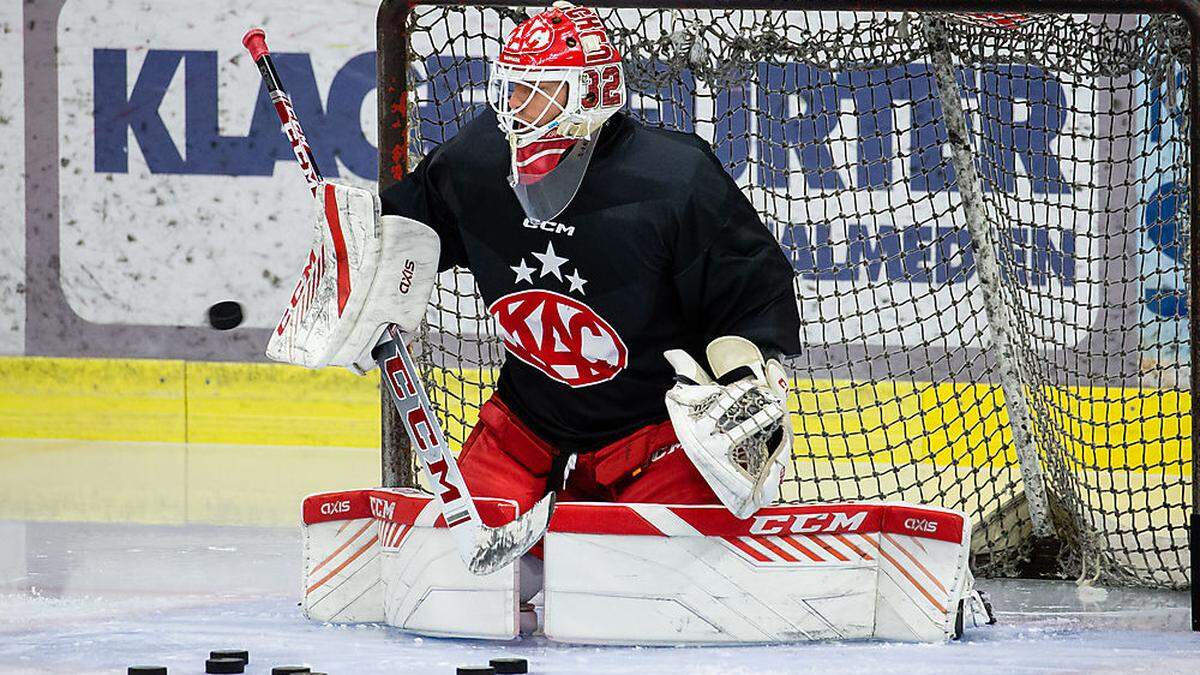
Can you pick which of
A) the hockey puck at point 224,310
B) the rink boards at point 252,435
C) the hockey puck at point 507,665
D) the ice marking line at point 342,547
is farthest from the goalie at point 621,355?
the hockey puck at point 224,310

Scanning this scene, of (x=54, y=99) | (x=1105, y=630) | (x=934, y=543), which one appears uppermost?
(x=54, y=99)

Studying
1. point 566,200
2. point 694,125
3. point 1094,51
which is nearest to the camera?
point 566,200

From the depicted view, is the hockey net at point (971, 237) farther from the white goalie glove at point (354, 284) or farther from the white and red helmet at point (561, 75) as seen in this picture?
the white and red helmet at point (561, 75)

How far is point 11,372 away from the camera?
6215mm

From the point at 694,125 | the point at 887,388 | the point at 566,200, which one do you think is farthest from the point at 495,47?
the point at 566,200

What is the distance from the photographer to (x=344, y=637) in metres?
3.10

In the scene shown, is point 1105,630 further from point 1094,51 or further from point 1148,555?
point 1094,51

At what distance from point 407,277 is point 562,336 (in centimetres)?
27

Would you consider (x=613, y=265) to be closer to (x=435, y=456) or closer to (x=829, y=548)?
(x=435, y=456)

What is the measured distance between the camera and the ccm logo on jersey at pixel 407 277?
3.12m

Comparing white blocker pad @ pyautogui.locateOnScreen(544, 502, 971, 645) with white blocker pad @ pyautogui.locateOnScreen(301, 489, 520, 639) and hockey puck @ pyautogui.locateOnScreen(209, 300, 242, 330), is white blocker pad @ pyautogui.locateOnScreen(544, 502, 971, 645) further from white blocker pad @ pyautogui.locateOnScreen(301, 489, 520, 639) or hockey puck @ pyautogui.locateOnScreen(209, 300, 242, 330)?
hockey puck @ pyautogui.locateOnScreen(209, 300, 242, 330)

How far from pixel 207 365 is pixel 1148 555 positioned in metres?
3.09

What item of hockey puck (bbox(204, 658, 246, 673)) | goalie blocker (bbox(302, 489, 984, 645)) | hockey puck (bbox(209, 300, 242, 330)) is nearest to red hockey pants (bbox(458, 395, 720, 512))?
goalie blocker (bbox(302, 489, 984, 645))

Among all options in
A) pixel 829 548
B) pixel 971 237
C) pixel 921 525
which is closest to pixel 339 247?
pixel 829 548
